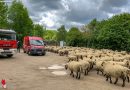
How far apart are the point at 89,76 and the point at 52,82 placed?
3838 millimetres

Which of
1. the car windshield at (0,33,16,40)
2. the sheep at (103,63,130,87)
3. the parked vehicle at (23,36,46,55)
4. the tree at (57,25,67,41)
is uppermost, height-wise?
the tree at (57,25,67,41)

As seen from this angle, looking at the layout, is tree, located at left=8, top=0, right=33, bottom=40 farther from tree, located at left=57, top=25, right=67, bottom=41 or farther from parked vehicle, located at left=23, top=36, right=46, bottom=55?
tree, located at left=57, top=25, right=67, bottom=41

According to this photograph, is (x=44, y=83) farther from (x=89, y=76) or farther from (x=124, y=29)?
(x=124, y=29)

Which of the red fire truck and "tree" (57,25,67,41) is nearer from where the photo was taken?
the red fire truck

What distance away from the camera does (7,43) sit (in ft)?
96.6

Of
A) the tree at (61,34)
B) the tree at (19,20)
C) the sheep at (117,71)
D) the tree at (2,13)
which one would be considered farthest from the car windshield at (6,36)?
the tree at (61,34)

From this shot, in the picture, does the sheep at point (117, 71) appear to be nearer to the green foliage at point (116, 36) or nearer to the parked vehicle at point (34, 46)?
the parked vehicle at point (34, 46)

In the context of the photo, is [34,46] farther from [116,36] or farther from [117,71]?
[117,71]

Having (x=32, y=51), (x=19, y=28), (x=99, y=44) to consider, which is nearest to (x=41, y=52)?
(x=32, y=51)

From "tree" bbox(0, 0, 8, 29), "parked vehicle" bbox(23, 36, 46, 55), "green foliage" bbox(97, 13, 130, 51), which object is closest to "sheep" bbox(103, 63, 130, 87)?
"parked vehicle" bbox(23, 36, 46, 55)

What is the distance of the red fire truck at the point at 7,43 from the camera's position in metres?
29.1

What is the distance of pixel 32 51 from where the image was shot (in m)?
36.7

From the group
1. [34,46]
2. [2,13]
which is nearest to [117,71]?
[34,46]

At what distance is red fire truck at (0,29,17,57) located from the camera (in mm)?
29083
